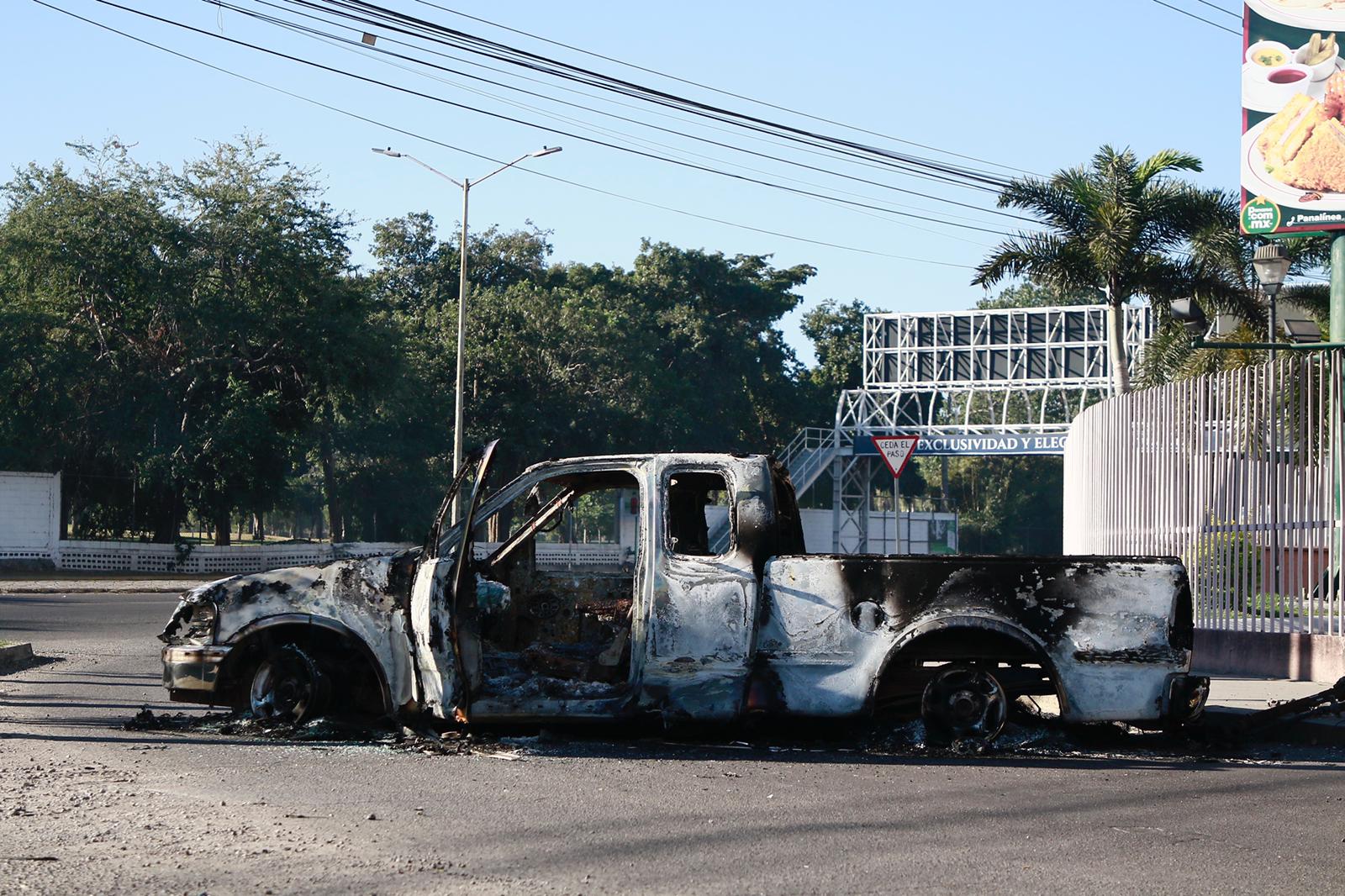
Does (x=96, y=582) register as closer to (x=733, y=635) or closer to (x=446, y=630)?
(x=446, y=630)

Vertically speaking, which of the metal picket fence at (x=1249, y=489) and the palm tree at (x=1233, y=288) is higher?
the palm tree at (x=1233, y=288)

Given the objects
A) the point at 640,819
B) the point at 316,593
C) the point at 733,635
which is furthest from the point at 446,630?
the point at 640,819

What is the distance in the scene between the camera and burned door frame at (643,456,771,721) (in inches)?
347

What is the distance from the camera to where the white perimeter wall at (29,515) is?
35.8 metres

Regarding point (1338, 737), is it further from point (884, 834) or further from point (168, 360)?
point (168, 360)

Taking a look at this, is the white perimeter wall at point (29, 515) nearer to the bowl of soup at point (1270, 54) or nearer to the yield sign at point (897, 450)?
the yield sign at point (897, 450)

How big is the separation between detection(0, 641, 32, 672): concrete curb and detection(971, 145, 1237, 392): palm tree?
859 inches

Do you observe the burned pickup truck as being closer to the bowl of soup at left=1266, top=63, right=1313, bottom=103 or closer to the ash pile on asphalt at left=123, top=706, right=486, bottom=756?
the ash pile on asphalt at left=123, top=706, right=486, bottom=756

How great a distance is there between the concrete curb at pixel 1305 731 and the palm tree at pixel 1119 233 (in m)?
21.6

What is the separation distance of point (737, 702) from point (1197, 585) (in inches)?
277

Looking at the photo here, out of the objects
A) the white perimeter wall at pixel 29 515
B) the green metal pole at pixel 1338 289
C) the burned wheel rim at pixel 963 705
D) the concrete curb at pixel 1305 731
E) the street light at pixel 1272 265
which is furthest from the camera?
the white perimeter wall at pixel 29 515

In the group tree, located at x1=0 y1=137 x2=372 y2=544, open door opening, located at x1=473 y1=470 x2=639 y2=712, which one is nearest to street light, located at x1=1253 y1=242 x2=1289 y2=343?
open door opening, located at x1=473 y1=470 x2=639 y2=712

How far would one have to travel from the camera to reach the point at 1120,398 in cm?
1596

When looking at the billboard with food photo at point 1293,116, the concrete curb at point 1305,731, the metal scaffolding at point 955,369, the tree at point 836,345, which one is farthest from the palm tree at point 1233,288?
the tree at point 836,345
